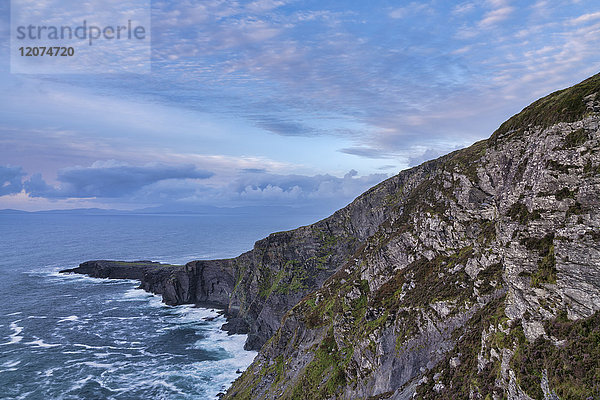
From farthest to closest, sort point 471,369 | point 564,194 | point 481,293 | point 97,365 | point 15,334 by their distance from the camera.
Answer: point 15,334 < point 97,365 < point 481,293 < point 471,369 < point 564,194

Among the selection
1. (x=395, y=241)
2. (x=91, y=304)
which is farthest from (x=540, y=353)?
(x=91, y=304)

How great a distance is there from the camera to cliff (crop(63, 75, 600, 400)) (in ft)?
68.0

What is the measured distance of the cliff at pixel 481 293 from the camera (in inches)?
816

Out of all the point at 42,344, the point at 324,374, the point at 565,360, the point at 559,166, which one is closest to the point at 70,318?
the point at 42,344

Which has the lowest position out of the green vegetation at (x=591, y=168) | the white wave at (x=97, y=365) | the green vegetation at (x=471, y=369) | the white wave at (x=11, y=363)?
the white wave at (x=97, y=365)

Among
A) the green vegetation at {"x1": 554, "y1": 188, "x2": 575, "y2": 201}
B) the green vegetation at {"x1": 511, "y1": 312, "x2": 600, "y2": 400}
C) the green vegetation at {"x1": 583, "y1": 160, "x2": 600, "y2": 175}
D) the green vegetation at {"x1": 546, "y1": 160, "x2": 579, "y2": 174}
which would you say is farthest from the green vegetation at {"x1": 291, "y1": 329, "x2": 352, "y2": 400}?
the green vegetation at {"x1": 583, "y1": 160, "x2": 600, "y2": 175}

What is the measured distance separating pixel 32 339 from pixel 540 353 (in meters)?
116

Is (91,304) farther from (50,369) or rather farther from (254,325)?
(254,325)

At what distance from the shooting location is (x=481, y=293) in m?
30.9

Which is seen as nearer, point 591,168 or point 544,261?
point 591,168

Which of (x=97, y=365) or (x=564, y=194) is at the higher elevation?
(x=564, y=194)

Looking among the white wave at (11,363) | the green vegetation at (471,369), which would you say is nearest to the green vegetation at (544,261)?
the green vegetation at (471,369)

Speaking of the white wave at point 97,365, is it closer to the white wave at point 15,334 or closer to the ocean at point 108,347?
the ocean at point 108,347

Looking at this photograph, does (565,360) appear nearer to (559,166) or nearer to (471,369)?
(471,369)
